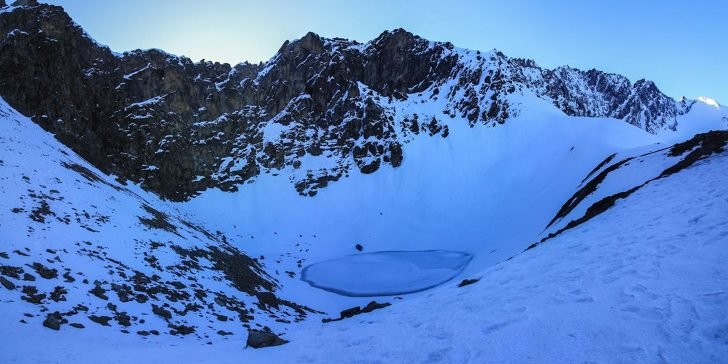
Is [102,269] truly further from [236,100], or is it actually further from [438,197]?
[236,100]

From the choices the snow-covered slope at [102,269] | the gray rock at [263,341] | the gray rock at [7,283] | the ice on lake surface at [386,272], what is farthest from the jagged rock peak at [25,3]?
the gray rock at [263,341]

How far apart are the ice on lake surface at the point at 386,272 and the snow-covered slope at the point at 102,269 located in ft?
27.3

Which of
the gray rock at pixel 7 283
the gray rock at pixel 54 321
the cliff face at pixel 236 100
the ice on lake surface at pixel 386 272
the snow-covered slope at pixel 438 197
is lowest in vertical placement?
the gray rock at pixel 54 321

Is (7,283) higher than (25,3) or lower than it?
lower

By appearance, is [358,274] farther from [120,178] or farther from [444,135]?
[444,135]

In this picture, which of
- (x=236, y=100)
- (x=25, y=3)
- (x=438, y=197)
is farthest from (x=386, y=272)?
(x=25, y=3)

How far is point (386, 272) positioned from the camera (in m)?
39.2

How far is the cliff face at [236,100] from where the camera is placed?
60.2 metres

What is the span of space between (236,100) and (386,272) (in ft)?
172

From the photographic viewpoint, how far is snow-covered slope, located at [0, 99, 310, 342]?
13984 millimetres

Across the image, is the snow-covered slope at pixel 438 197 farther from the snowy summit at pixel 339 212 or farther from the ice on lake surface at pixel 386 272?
the ice on lake surface at pixel 386 272

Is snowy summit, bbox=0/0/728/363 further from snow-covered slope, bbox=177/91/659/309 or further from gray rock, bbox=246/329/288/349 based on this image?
snow-covered slope, bbox=177/91/659/309

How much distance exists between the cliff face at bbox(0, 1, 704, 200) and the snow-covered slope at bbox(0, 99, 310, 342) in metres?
32.5

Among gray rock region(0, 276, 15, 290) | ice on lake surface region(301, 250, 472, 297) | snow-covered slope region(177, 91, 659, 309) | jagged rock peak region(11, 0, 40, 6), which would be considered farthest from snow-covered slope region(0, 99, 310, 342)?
jagged rock peak region(11, 0, 40, 6)
